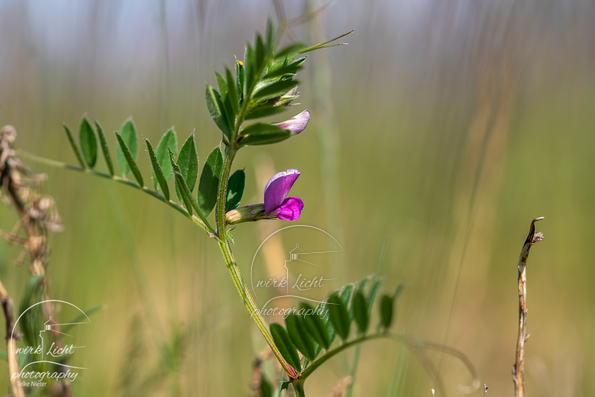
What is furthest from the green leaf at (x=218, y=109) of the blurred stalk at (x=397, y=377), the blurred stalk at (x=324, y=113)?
the blurred stalk at (x=324, y=113)

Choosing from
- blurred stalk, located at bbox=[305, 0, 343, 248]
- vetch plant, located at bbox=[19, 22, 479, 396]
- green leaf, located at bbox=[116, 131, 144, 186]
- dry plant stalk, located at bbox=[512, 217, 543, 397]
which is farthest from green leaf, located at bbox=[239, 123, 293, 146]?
blurred stalk, located at bbox=[305, 0, 343, 248]

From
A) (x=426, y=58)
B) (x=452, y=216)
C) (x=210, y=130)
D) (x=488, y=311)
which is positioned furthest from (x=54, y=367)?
(x=488, y=311)

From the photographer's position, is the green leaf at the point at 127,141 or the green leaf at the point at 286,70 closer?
the green leaf at the point at 286,70

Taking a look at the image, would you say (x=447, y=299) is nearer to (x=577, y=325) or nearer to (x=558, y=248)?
(x=577, y=325)

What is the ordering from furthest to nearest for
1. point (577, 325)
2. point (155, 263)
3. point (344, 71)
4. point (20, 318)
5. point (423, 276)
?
1. point (155, 263)
2. point (344, 71)
3. point (577, 325)
4. point (423, 276)
5. point (20, 318)

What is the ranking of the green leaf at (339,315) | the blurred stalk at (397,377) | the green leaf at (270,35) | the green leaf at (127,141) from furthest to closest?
the blurred stalk at (397,377)
the green leaf at (127,141)
the green leaf at (339,315)
the green leaf at (270,35)

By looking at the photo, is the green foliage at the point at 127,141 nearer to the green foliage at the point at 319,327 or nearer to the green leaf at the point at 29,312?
the green leaf at the point at 29,312
